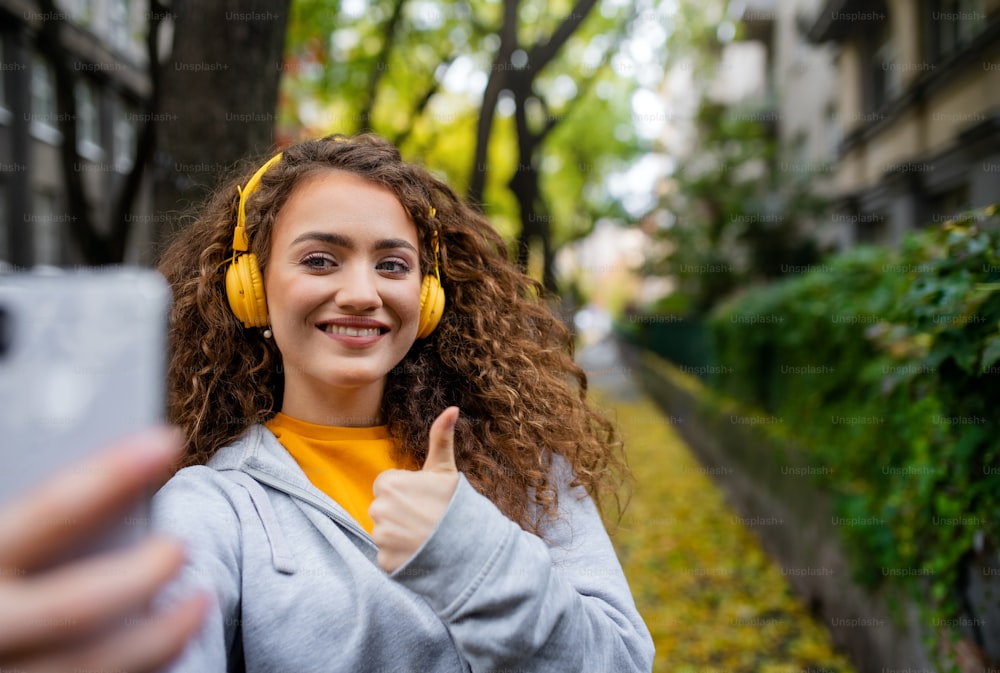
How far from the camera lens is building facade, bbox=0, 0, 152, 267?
13.7 metres

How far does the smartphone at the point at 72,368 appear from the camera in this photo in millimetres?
777

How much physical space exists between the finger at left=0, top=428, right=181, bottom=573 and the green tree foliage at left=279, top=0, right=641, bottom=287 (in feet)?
9.60

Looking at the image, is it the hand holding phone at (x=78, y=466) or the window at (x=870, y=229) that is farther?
the window at (x=870, y=229)

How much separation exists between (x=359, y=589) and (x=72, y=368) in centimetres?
88

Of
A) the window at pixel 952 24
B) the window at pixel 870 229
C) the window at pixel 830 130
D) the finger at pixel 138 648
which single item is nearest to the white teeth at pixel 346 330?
the finger at pixel 138 648

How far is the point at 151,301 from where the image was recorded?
0.84 m

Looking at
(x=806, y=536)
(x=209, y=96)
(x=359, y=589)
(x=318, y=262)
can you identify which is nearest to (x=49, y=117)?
(x=209, y=96)

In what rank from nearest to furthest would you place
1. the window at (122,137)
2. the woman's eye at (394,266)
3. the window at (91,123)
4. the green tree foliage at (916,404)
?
the woman's eye at (394,266) < the green tree foliage at (916,404) < the window at (91,123) < the window at (122,137)

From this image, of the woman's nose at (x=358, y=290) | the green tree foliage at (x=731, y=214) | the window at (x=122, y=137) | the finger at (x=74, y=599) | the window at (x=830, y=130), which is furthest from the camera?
the window at (x=122, y=137)

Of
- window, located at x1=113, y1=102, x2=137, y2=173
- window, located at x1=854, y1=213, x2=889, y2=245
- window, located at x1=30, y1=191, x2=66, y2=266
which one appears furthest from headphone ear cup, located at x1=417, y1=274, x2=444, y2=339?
window, located at x1=113, y1=102, x2=137, y2=173

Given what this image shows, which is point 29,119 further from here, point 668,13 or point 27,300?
point 27,300

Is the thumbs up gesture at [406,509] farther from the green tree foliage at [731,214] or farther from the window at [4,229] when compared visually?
the window at [4,229]

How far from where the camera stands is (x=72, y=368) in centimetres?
80

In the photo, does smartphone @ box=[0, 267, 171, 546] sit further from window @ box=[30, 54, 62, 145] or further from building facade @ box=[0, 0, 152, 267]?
window @ box=[30, 54, 62, 145]
